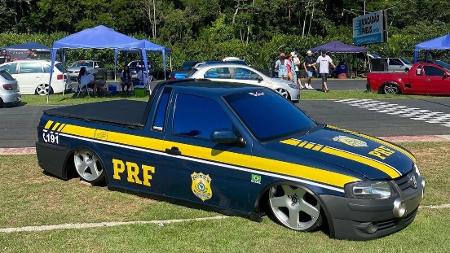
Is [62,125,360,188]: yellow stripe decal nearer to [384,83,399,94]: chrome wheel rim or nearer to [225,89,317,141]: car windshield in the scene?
[225,89,317,141]: car windshield

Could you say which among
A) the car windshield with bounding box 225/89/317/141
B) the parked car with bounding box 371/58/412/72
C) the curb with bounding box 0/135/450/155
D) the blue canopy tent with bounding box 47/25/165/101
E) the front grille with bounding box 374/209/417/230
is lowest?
the front grille with bounding box 374/209/417/230

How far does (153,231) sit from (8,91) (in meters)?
13.6

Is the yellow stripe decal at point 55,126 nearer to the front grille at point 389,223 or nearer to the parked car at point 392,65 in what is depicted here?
the front grille at point 389,223

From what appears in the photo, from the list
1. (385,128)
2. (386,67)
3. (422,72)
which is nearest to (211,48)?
(386,67)

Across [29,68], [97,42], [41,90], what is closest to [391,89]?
[97,42]

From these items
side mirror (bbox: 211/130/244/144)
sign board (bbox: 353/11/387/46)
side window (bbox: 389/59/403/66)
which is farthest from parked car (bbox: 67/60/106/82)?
side window (bbox: 389/59/403/66)

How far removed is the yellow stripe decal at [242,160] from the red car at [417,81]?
55.5 feet

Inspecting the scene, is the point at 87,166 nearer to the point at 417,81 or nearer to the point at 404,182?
the point at 404,182

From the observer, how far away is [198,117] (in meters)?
5.77

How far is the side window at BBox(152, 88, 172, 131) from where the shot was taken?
5.98m

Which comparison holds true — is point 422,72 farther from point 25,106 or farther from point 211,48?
point 211,48

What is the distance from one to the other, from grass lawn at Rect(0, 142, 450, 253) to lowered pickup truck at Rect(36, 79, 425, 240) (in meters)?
0.14

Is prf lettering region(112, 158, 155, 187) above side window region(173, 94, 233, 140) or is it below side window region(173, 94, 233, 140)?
below

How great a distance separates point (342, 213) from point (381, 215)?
0.35 metres
